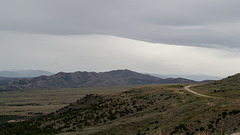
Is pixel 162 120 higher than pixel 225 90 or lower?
lower

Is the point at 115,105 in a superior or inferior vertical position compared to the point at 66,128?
superior

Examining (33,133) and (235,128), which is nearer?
(235,128)

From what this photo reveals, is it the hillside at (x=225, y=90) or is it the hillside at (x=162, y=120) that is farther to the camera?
the hillside at (x=225, y=90)

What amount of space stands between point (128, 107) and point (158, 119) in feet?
55.2

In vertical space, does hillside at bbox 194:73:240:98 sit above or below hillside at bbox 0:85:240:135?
above

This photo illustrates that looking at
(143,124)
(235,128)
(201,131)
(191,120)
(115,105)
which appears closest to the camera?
(235,128)

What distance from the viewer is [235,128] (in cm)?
1805

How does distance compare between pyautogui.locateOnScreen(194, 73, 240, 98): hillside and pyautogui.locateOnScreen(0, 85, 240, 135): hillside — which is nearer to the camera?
pyautogui.locateOnScreen(0, 85, 240, 135): hillside

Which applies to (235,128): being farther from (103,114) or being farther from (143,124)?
(103,114)

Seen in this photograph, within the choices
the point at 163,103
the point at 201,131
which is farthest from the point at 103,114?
the point at 201,131

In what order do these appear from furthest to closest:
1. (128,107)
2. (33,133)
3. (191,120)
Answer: (128,107), (33,133), (191,120)

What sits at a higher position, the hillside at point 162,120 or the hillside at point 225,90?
the hillside at point 225,90

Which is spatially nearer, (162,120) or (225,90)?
(162,120)

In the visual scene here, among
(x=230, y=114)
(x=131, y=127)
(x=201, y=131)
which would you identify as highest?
(x=230, y=114)
